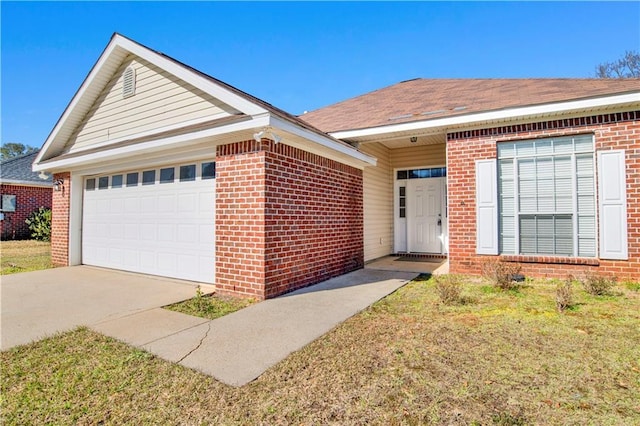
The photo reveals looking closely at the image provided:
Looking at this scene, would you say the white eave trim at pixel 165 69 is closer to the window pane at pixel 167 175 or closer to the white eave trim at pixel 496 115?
the window pane at pixel 167 175

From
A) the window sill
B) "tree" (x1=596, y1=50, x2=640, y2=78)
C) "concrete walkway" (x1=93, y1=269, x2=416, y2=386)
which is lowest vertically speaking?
"concrete walkway" (x1=93, y1=269, x2=416, y2=386)

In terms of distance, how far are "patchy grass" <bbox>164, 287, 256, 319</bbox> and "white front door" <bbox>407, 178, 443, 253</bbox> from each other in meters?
6.53

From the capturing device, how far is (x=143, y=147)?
631 cm

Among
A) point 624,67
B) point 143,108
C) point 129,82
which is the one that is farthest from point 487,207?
point 624,67

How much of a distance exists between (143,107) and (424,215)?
8029 millimetres

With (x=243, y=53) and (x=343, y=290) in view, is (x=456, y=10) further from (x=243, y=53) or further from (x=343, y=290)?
(x=343, y=290)

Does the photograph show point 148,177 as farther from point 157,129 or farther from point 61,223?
point 61,223

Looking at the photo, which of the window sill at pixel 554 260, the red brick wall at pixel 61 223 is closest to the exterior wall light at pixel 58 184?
the red brick wall at pixel 61 223

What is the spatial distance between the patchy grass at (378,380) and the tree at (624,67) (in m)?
25.5

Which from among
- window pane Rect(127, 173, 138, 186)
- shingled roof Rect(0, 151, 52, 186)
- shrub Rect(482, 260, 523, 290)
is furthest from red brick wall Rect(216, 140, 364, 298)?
shingled roof Rect(0, 151, 52, 186)

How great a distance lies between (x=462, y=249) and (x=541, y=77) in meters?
5.65

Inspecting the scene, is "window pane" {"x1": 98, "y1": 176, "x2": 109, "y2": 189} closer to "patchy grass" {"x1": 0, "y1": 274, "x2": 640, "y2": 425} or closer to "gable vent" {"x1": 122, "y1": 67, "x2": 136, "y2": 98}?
"gable vent" {"x1": 122, "y1": 67, "x2": 136, "y2": 98}

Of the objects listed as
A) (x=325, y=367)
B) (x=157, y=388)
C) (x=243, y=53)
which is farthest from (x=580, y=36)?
(x=157, y=388)

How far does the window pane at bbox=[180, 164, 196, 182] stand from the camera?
21.1 ft
